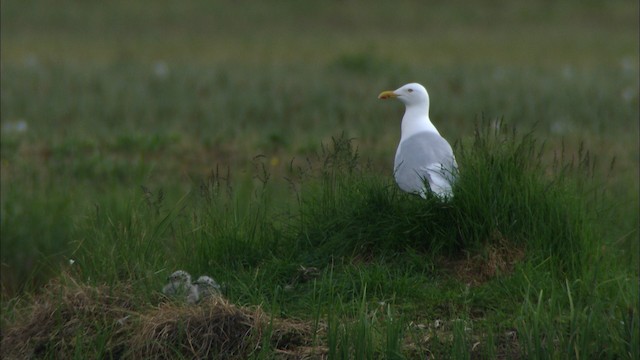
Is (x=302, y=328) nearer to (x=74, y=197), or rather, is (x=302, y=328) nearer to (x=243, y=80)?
(x=74, y=197)

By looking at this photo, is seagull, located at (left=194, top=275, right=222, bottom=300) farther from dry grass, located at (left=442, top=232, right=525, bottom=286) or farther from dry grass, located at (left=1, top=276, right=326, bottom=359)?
dry grass, located at (left=442, top=232, right=525, bottom=286)

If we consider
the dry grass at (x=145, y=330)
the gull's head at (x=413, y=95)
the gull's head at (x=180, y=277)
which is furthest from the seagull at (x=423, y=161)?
the gull's head at (x=180, y=277)

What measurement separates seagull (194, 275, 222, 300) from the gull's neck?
4.30 ft

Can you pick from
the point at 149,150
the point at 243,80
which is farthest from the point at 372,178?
the point at 243,80

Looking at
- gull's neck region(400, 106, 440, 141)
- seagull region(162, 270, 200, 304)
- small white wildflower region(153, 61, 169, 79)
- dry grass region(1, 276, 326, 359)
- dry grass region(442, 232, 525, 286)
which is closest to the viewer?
dry grass region(1, 276, 326, 359)

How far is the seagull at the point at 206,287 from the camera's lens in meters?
5.38

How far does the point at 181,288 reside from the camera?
5.40 m

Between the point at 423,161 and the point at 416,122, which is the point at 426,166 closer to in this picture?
the point at 423,161

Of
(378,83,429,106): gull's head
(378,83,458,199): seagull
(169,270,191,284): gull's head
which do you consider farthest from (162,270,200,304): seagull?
(378,83,429,106): gull's head

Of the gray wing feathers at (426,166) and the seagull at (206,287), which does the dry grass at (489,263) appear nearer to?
the gray wing feathers at (426,166)

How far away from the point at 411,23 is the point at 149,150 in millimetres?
23476

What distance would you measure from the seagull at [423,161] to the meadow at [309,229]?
9cm

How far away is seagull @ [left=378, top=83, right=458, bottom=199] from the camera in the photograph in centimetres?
579

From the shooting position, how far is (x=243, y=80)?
1511cm
